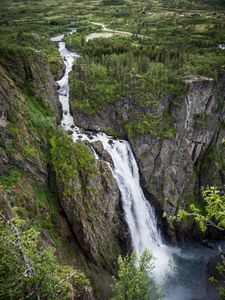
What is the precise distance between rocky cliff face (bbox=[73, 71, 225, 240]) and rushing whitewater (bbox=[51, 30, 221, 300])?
8.14ft

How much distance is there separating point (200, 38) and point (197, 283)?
252 feet

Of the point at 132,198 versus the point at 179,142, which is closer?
the point at 132,198

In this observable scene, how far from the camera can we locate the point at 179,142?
58.8 meters

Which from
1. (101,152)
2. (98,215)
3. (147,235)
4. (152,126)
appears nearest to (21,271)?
(98,215)

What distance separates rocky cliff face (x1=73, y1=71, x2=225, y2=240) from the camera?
55.0 m

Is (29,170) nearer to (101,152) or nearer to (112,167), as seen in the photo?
(101,152)

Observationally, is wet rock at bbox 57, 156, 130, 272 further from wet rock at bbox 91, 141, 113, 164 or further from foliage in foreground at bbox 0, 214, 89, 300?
foliage in foreground at bbox 0, 214, 89, 300

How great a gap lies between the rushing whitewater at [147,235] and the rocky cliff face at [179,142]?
97.7 inches

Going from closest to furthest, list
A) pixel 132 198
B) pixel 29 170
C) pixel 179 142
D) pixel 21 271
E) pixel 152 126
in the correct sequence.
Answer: pixel 21 271, pixel 29 170, pixel 132 198, pixel 152 126, pixel 179 142

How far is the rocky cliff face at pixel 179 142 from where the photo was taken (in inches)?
2167

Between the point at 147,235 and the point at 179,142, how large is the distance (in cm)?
1843

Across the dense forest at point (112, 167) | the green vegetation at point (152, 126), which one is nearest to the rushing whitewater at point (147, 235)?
the dense forest at point (112, 167)

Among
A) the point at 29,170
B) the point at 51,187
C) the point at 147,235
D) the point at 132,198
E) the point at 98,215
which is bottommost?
the point at 147,235

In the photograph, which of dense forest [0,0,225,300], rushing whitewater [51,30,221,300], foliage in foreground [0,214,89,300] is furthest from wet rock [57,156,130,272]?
foliage in foreground [0,214,89,300]
